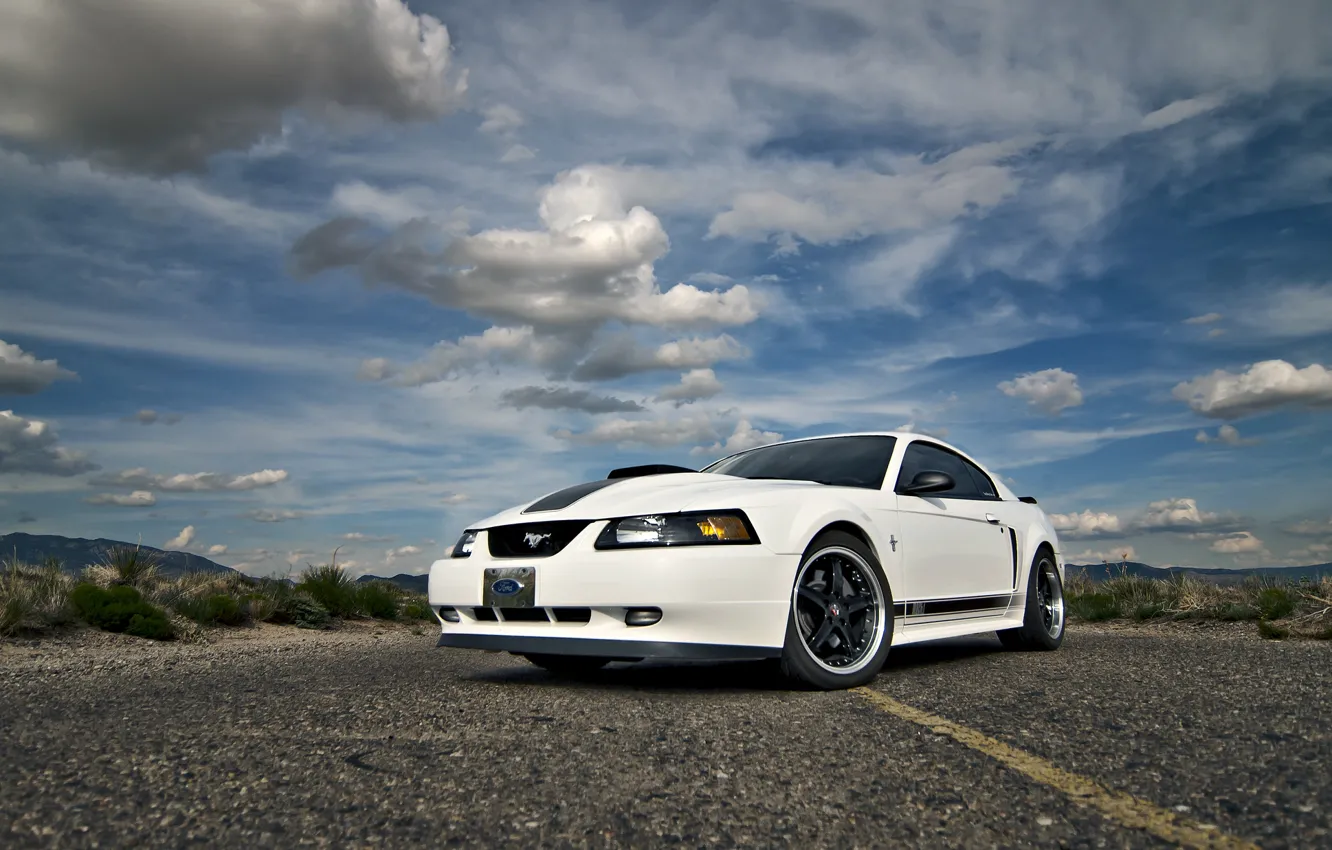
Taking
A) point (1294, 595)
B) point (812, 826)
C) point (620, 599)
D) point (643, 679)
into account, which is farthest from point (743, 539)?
point (1294, 595)

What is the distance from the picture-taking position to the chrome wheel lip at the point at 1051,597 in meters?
7.19

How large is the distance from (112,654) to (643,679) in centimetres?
560

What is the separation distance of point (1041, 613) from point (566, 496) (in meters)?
3.89

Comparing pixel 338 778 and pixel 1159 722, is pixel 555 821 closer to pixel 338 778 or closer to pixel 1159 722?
pixel 338 778

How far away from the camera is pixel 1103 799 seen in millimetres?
2488

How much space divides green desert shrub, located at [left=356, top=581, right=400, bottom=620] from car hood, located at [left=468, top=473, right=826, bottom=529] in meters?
9.22

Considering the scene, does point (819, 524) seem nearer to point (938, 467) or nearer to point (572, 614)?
point (572, 614)

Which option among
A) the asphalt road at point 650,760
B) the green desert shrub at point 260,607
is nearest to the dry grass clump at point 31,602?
the green desert shrub at point 260,607

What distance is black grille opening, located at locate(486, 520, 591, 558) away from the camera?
4652 mm

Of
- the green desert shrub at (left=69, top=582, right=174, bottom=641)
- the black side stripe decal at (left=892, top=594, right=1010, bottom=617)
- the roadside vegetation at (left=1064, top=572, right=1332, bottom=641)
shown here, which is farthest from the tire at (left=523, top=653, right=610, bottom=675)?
the roadside vegetation at (left=1064, top=572, right=1332, bottom=641)

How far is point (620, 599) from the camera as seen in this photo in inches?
172

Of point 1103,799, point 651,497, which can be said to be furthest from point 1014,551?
point 1103,799

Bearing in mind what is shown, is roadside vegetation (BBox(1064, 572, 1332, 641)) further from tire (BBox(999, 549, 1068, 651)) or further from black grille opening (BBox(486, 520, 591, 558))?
black grille opening (BBox(486, 520, 591, 558))

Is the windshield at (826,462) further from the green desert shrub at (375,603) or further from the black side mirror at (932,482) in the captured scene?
the green desert shrub at (375,603)
